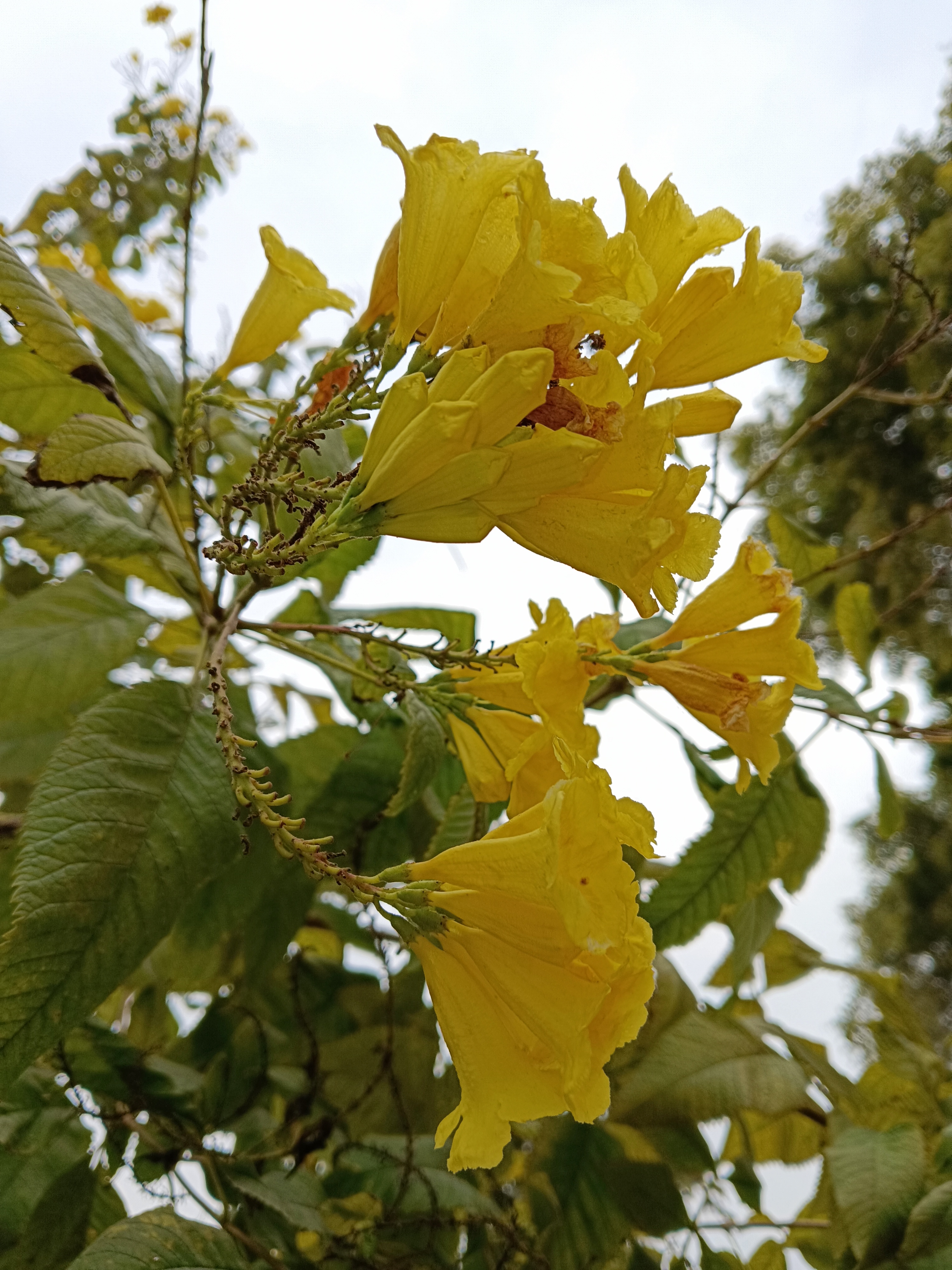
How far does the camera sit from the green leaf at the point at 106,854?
0.37 metres

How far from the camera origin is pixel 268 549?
0.33m

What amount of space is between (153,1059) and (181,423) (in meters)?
0.45

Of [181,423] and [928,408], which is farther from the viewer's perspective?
[928,408]

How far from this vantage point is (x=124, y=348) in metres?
0.53

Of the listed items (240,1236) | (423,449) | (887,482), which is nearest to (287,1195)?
(240,1236)

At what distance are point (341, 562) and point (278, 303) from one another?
0.64 ft

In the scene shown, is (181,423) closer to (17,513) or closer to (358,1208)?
(17,513)

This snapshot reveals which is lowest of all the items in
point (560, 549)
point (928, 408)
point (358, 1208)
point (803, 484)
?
point (358, 1208)

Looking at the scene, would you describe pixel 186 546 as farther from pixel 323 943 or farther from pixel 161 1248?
→ pixel 323 943

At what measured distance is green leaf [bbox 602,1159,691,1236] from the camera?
0.60m

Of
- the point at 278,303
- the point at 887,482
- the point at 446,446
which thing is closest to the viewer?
the point at 446,446

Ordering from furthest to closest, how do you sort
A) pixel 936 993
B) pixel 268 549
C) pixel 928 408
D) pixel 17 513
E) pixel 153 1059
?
pixel 936 993, pixel 928 408, pixel 153 1059, pixel 17 513, pixel 268 549

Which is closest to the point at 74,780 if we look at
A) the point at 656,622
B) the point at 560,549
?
the point at 560,549

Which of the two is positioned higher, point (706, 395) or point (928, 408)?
point (928, 408)
